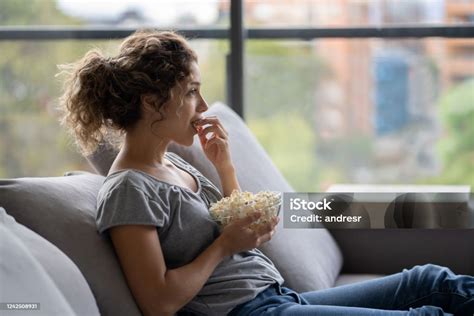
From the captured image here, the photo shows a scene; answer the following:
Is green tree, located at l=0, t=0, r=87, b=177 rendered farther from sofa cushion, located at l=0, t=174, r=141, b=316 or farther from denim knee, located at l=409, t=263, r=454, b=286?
denim knee, located at l=409, t=263, r=454, b=286

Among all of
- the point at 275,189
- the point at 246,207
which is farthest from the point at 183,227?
the point at 275,189

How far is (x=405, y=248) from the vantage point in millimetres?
2514

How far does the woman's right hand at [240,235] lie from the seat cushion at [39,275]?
29 centimetres

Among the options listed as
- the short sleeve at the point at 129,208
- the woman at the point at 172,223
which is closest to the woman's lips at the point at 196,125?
the woman at the point at 172,223

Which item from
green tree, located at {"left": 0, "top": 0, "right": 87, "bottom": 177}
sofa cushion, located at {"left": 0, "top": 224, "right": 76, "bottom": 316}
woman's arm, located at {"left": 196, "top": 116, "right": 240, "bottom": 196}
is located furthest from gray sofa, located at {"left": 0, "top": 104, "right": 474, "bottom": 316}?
green tree, located at {"left": 0, "top": 0, "right": 87, "bottom": 177}

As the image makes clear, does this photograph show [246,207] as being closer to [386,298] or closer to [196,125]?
[196,125]

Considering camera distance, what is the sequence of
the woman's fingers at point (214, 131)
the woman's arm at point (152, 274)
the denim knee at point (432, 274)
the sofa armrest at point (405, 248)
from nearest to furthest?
the woman's arm at point (152, 274) → the denim knee at point (432, 274) → the woman's fingers at point (214, 131) → the sofa armrest at point (405, 248)

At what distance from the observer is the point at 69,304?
1.60 metres

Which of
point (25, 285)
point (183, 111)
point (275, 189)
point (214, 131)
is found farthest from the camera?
point (275, 189)

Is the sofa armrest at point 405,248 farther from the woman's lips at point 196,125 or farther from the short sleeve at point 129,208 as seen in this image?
the short sleeve at point 129,208

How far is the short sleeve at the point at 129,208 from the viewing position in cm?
172

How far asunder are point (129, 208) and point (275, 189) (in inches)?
30.6

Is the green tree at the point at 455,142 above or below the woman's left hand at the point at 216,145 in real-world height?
below

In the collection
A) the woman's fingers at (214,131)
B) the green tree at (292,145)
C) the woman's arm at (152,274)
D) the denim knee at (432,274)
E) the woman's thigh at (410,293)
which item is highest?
the woman's fingers at (214,131)
